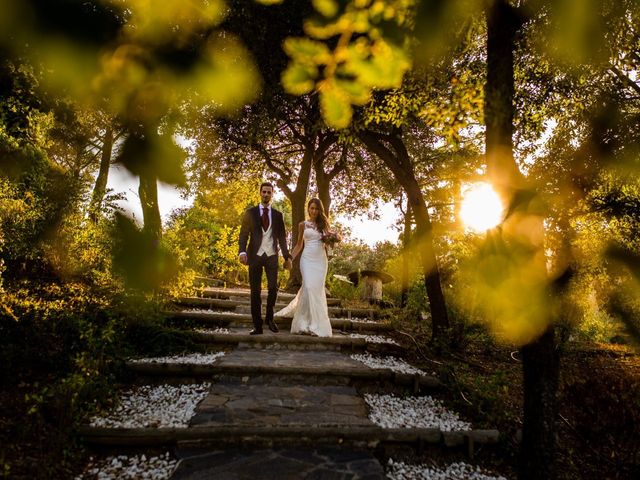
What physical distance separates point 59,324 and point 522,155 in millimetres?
7274

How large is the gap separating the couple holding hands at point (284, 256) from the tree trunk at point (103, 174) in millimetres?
4505

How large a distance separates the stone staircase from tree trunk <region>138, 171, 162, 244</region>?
2.32 meters

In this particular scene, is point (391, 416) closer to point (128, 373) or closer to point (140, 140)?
point (128, 373)

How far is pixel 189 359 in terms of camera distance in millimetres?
4215

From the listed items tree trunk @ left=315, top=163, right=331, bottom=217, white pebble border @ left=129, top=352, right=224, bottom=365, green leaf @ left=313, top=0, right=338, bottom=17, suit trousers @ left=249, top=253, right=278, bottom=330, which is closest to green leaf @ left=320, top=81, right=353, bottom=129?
green leaf @ left=313, top=0, right=338, bottom=17

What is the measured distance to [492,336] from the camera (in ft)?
18.8

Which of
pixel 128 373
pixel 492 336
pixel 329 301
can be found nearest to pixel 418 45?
pixel 128 373

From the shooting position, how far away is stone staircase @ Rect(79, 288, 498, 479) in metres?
2.49

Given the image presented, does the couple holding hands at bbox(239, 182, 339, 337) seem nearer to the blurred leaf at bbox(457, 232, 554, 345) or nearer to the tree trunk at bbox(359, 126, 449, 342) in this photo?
the tree trunk at bbox(359, 126, 449, 342)

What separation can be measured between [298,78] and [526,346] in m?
1.99

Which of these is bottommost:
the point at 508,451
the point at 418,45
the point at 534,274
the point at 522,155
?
the point at 508,451

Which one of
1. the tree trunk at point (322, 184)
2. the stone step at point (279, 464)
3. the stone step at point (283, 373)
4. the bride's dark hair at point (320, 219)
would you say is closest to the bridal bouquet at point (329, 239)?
the bride's dark hair at point (320, 219)

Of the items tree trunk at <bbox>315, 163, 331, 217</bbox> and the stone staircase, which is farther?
tree trunk at <bbox>315, 163, 331, 217</bbox>

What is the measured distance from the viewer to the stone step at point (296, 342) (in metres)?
4.89
